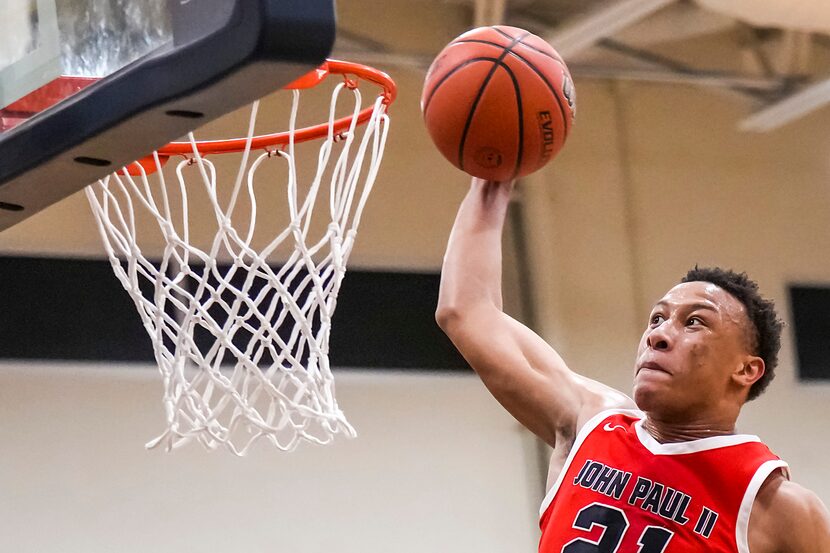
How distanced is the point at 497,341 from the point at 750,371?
18.8 inches

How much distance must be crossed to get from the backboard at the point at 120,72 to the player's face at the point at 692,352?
1057mm

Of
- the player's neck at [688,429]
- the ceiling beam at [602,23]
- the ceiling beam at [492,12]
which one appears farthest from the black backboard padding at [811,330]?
the player's neck at [688,429]

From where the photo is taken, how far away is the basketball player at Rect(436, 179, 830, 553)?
6.81 feet

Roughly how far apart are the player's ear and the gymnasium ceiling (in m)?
3.21

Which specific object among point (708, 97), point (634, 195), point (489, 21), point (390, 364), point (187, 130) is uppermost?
point (187, 130)

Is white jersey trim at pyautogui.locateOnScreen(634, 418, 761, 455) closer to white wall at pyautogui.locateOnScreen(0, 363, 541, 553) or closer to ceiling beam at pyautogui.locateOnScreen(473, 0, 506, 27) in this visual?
white wall at pyautogui.locateOnScreen(0, 363, 541, 553)

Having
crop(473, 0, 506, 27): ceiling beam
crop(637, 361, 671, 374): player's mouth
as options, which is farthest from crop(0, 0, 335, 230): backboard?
crop(473, 0, 506, 27): ceiling beam

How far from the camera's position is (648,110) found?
21.4 ft

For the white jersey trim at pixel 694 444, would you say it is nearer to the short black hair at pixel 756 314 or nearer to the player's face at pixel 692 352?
the player's face at pixel 692 352

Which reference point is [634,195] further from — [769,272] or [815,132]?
[815,132]

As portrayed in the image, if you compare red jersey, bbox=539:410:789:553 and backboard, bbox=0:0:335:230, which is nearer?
backboard, bbox=0:0:335:230

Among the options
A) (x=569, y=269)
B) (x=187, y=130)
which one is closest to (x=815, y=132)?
(x=569, y=269)

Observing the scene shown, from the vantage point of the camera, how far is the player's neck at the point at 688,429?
222 cm

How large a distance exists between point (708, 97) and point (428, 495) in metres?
2.78
